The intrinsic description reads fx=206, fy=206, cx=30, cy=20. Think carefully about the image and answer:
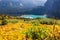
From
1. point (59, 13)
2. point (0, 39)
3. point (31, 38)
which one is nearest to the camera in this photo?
point (31, 38)

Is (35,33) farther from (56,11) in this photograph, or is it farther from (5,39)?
(56,11)

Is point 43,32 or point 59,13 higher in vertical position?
point 43,32

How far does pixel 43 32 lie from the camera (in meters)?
19.2

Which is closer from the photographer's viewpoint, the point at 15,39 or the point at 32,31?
the point at 32,31

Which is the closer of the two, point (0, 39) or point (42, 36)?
point (42, 36)

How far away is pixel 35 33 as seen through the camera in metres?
19.2

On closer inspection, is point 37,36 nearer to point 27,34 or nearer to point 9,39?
point 27,34

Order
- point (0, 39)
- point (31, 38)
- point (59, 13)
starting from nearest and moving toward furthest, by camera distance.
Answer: point (31, 38) → point (0, 39) → point (59, 13)

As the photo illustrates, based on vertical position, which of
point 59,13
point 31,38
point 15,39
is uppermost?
point 31,38

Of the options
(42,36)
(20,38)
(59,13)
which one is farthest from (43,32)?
(59,13)

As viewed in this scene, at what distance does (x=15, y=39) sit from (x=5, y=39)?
133 centimetres

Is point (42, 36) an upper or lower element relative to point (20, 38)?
upper

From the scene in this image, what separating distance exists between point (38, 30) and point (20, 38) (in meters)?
6.16

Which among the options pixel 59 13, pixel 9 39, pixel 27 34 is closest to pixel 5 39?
pixel 9 39
